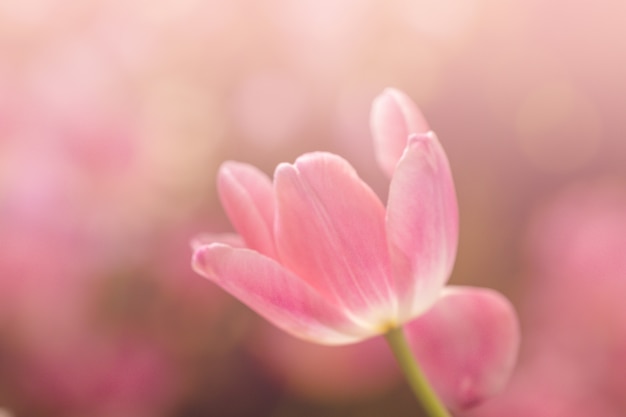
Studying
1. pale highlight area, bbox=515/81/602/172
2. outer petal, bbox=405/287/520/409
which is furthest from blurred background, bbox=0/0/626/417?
outer petal, bbox=405/287/520/409

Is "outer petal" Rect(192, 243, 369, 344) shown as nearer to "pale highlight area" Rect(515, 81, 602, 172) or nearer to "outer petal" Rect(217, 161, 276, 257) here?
"outer petal" Rect(217, 161, 276, 257)

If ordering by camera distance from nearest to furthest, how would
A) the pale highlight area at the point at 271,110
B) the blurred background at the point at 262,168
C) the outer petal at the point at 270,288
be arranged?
the outer petal at the point at 270,288 < the blurred background at the point at 262,168 < the pale highlight area at the point at 271,110

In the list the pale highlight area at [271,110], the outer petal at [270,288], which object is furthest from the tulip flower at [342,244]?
the pale highlight area at [271,110]

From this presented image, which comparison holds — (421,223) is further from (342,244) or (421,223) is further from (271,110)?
(271,110)

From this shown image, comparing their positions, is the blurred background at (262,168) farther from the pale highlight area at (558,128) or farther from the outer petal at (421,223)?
the outer petal at (421,223)

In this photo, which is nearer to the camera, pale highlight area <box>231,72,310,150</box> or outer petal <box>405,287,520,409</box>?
outer petal <box>405,287,520,409</box>

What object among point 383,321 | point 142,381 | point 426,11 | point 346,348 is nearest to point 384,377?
point 346,348

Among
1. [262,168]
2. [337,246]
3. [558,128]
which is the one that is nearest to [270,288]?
[337,246]

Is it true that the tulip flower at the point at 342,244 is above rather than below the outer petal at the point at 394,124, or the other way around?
below
